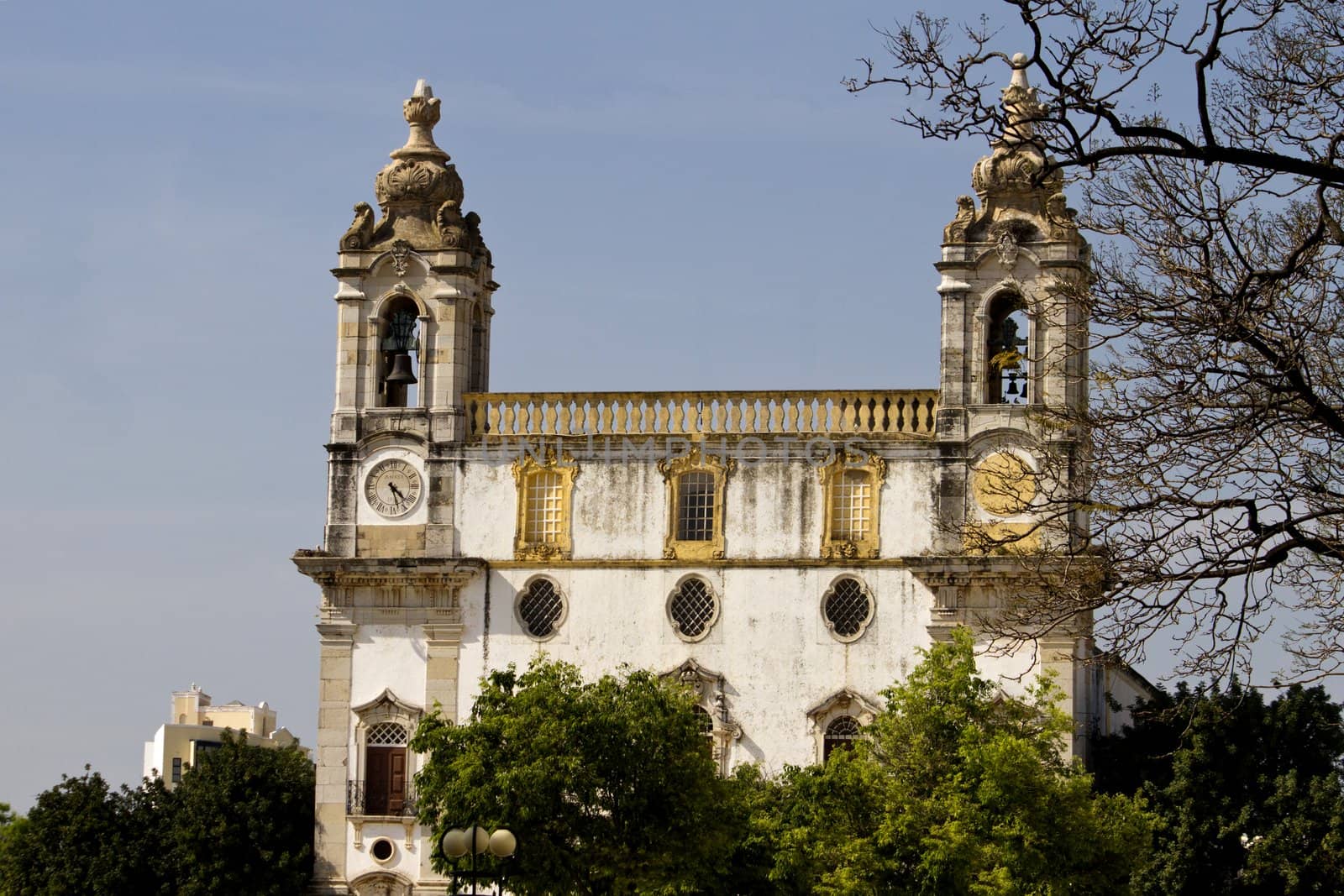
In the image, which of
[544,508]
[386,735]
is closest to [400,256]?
[544,508]

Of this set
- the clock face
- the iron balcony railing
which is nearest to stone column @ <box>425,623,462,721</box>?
the iron balcony railing

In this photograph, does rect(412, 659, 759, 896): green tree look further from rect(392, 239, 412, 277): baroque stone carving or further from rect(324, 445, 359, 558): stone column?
rect(392, 239, 412, 277): baroque stone carving

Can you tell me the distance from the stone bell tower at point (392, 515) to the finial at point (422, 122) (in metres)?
→ 0.07

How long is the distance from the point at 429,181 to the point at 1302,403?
29.3 meters

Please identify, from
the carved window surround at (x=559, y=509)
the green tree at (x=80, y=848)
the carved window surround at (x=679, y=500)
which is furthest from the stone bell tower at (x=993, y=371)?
the green tree at (x=80, y=848)

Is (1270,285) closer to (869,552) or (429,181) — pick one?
(869,552)

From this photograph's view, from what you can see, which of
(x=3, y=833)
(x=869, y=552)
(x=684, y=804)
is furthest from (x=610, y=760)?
(x=3, y=833)

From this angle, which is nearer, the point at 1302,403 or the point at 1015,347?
the point at 1302,403

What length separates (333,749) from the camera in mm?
45781

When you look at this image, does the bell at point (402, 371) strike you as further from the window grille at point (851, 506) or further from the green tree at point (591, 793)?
the green tree at point (591, 793)

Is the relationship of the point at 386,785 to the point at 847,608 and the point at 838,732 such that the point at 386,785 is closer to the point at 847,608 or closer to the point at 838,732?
the point at 838,732

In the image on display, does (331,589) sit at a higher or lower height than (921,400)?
lower

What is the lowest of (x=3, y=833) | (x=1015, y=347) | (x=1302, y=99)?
(x=3, y=833)

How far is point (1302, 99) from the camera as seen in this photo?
64.5 feet
